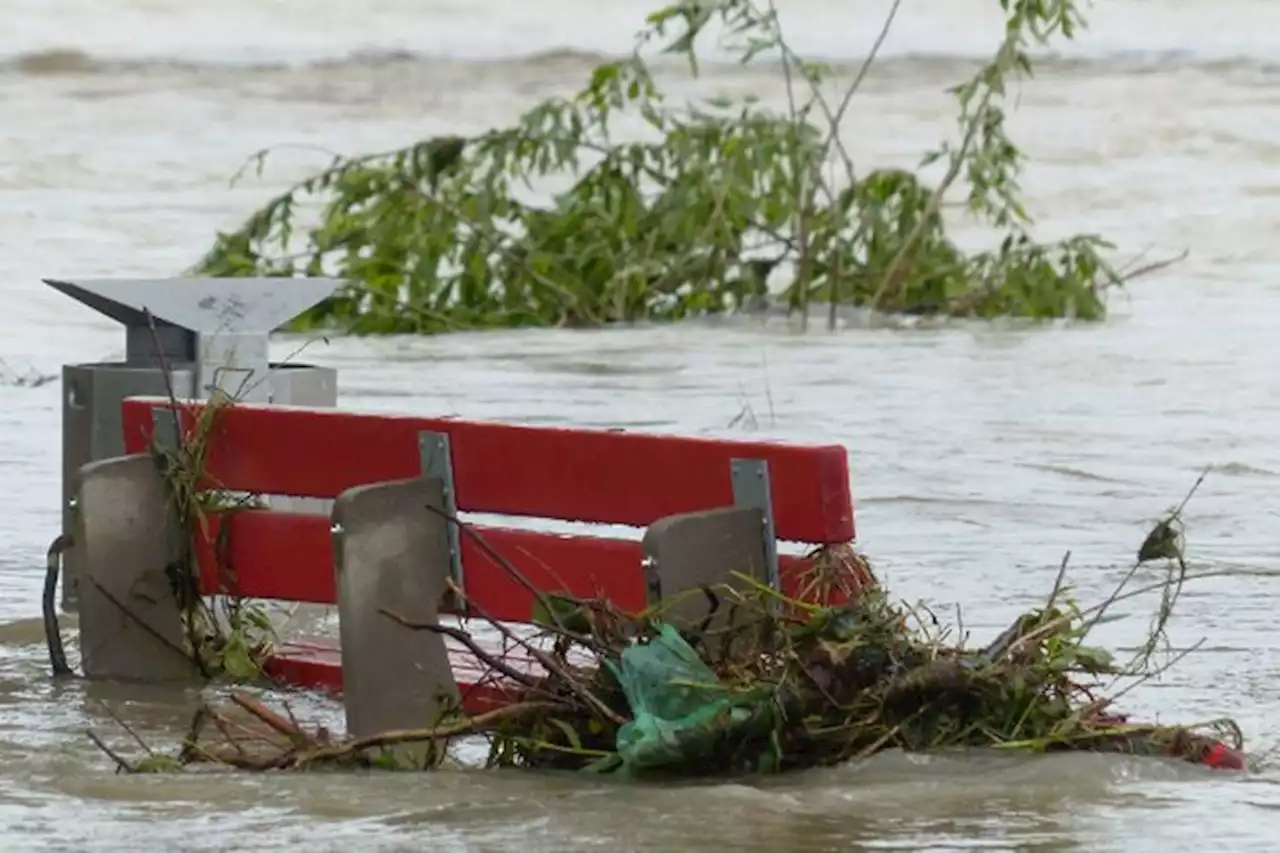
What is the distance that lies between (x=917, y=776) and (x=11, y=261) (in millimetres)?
15480

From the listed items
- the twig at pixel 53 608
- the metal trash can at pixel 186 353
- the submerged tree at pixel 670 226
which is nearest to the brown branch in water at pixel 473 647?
the twig at pixel 53 608

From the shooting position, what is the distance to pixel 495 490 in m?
6.18

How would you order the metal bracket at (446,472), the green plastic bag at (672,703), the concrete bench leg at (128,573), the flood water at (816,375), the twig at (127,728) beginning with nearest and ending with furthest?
1. the flood water at (816,375)
2. the green plastic bag at (672,703)
3. the twig at (127,728)
4. the metal bracket at (446,472)
5. the concrete bench leg at (128,573)

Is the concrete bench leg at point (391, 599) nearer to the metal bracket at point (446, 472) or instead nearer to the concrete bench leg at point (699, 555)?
the metal bracket at point (446, 472)

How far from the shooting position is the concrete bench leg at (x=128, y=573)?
688cm

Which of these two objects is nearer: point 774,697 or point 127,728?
point 774,697

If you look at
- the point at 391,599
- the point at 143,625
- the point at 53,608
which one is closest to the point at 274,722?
the point at 391,599

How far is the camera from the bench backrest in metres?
5.75

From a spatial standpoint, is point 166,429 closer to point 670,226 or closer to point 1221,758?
point 1221,758

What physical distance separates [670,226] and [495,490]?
8.93 metres

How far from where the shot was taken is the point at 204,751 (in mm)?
5793

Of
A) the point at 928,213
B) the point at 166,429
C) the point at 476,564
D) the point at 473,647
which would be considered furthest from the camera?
the point at 928,213

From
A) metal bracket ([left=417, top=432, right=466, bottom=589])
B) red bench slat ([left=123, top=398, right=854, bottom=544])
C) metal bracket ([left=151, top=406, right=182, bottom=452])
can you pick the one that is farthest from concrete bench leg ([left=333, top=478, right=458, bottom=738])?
metal bracket ([left=151, top=406, right=182, bottom=452])

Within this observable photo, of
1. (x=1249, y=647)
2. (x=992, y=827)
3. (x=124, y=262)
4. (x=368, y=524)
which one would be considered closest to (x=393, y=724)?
(x=368, y=524)
